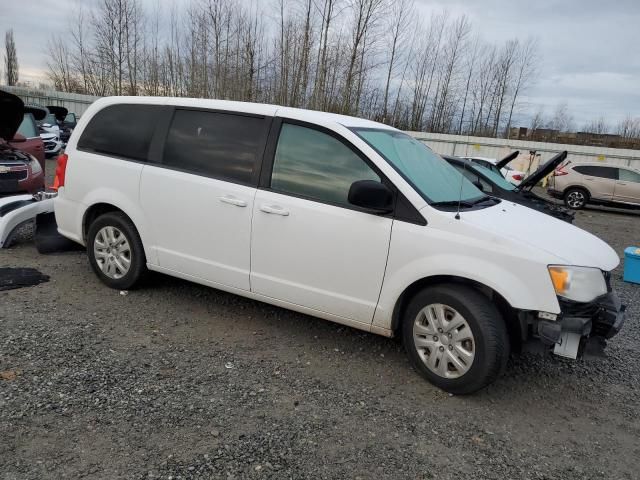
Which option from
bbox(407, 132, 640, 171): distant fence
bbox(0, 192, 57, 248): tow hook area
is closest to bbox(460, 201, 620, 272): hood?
bbox(0, 192, 57, 248): tow hook area

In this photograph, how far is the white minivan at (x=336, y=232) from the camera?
10.5ft

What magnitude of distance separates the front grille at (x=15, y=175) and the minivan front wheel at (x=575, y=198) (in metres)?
16.8

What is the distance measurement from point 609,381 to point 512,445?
59.0 inches

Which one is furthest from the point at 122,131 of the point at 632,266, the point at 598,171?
the point at 598,171

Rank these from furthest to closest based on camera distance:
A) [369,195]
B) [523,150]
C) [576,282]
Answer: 1. [523,150]
2. [369,195]
3. [576,282]

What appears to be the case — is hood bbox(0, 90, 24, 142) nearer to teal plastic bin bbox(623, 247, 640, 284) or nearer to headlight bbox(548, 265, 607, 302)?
headlight bbox(548, 265, 607, 302)

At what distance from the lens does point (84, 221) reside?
4.87 m

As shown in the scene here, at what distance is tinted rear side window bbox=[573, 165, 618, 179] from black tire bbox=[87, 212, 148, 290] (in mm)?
16975

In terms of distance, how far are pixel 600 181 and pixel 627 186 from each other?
845 mm

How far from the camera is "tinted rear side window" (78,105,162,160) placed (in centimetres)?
454

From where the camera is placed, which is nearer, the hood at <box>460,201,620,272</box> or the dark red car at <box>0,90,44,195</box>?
the hood at <box>460,201,620,272</box>

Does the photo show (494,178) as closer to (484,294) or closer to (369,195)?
(484,294)

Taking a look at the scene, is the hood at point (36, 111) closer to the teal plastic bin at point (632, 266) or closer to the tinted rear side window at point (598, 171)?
the teal plastic bin at point (632, 266)

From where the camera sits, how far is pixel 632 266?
6.92 meters
